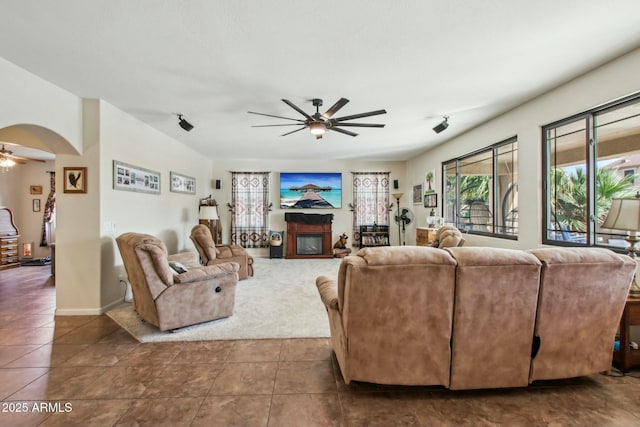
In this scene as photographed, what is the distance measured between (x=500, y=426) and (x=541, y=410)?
1.22ft

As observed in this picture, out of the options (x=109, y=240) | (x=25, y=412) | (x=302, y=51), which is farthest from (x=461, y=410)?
(x=109, y=240)

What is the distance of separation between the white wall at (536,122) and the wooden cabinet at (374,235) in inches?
110

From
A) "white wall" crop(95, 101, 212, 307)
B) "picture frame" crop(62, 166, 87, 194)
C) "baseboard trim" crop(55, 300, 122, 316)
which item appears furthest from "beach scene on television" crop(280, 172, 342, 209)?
"baseboard trim" crop(55, 300, 122, 316)

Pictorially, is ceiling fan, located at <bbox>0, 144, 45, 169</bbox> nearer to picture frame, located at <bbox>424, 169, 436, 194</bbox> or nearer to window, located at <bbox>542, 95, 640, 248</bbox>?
picture frame, located at <bbox>424, 169, 436, 194</bbox>

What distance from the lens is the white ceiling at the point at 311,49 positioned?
75.0 inches

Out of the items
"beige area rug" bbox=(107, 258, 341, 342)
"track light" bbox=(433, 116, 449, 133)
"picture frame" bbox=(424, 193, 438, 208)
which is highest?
"track light" bbox=(433, 116, 449, 133)

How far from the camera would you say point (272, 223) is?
7508 mm

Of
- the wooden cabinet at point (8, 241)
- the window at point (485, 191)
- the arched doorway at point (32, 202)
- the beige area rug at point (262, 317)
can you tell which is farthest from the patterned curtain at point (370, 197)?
the wooden cabinet at point (8, 241)

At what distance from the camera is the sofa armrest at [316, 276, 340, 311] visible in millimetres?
1967

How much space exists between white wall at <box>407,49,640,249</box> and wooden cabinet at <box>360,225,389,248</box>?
2.79 metres

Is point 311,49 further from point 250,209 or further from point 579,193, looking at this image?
point 250,209

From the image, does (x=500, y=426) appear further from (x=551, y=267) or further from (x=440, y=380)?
(x=551, y=267)

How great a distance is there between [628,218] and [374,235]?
5.52 meters

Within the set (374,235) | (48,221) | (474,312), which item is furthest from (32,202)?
(474,312)
